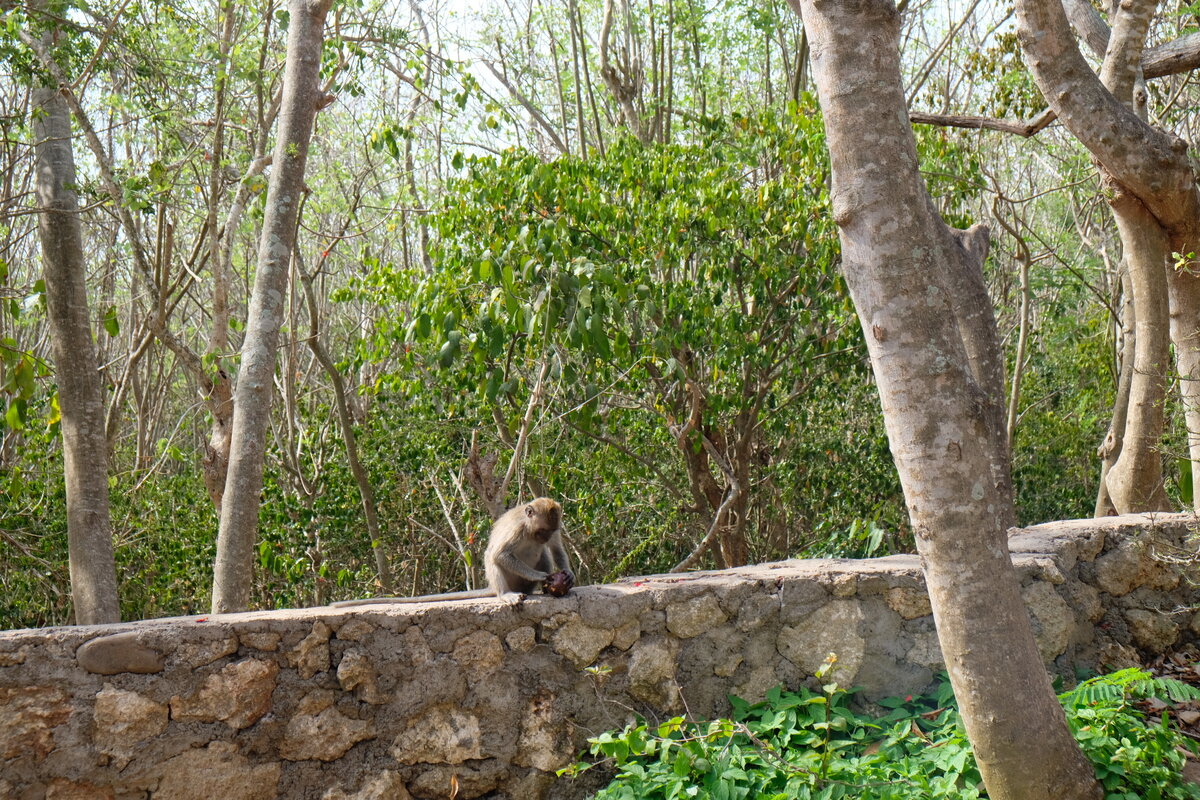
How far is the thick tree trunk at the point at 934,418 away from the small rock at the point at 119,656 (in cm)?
313

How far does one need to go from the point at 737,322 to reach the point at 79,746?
16.1 ft

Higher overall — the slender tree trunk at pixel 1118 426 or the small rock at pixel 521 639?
the slender tree trunk at pixel 1118 426

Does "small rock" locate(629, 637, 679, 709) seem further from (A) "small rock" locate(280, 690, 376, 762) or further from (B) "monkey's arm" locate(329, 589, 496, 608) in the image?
(A) "small rock" locate(280, 690, 376, 762)

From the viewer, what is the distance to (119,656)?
13.5 feet

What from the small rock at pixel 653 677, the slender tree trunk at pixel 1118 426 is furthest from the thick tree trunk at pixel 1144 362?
the small rock at pixel 653 677

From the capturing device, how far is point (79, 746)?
13.2ft

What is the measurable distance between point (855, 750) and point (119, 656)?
3177 mm

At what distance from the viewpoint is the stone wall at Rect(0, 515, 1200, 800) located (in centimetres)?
407

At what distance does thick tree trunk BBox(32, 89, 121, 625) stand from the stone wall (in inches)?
92.2

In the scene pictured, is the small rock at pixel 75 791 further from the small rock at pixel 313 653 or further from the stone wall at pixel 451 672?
the small rock at pixel 313 653

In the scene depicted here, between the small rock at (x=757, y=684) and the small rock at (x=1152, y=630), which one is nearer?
the small rock at (x=757, y=684)

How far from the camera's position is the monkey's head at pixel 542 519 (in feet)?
17.3

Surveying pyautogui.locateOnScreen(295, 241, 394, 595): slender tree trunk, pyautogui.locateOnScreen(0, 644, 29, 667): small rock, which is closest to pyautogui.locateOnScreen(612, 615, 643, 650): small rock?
pyautogui.locateOnScreen(0, 644, 29, 667): small rock

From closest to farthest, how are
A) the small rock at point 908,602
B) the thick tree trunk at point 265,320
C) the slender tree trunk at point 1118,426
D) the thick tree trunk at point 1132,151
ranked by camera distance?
1. the small rock at point 908,602
2. the thick tree trunk at point 1132,151
3. the thick tree trunk at point 265,320
4. the slender tree trunk at point 1118,426
